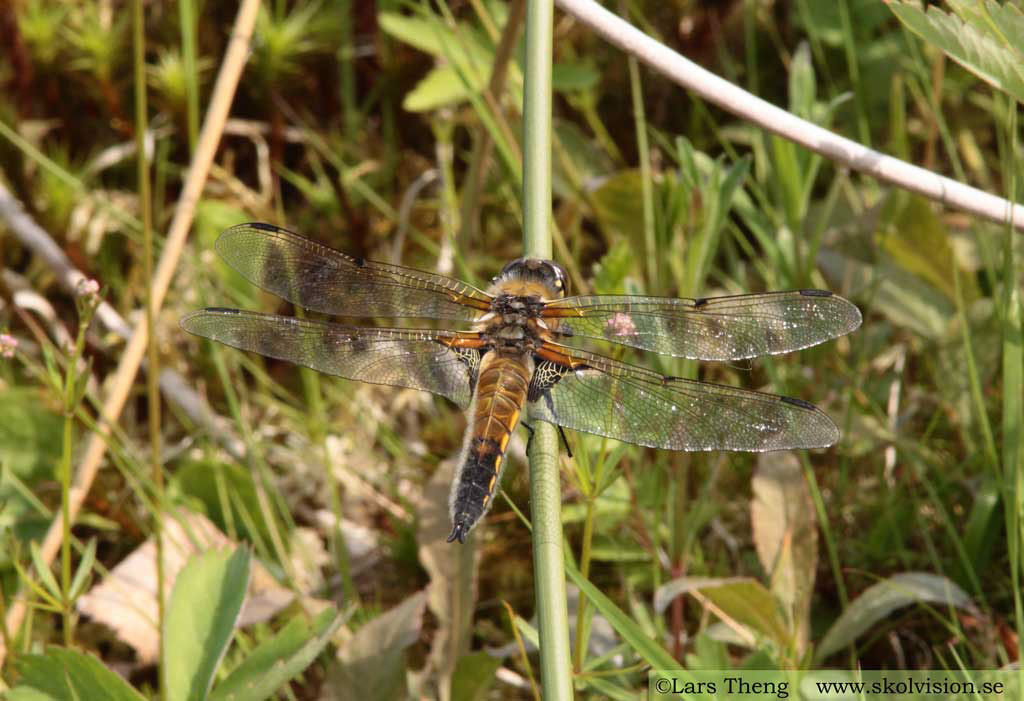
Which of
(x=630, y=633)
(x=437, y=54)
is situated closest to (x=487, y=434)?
(x=630, y=633)

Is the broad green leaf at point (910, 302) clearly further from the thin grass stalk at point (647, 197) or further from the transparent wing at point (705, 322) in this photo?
the transparent wing at point (705, 322)

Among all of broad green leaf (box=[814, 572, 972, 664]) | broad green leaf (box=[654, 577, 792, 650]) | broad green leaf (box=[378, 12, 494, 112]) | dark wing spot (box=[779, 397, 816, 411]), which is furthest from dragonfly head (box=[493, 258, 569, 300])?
broad green leaf (box=[378, 12, 494, 112])

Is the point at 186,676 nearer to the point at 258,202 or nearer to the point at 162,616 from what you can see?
the point at 162,616

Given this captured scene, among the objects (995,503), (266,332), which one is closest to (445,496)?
(266,332)

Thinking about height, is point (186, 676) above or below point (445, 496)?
below

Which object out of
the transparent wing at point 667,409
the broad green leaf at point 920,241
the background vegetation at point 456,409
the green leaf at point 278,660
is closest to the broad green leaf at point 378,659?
the background vegetation at point 456,409

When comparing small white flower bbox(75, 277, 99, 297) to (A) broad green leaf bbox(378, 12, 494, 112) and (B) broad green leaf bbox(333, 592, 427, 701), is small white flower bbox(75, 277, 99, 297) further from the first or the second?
(A) broad green leaf bbox(378, 12, 494, 112)
